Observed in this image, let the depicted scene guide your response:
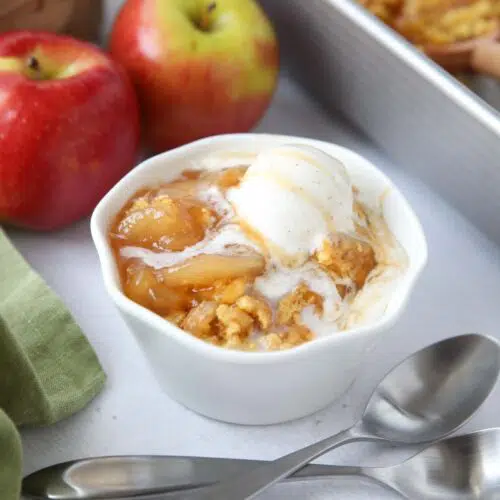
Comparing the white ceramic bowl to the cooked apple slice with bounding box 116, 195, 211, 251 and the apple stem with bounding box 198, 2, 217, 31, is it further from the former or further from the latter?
the apple stem with bounding box 198, 2, 217, 31

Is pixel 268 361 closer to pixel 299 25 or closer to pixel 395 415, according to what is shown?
pixel 395 415

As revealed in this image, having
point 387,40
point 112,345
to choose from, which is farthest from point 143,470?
point 387,40

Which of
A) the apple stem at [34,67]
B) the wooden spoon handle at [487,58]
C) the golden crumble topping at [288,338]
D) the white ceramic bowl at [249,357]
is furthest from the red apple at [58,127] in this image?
the wooden spoon handle at [487,58]

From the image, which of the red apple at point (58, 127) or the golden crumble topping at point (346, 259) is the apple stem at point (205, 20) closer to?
the red apple at point (58, 127)

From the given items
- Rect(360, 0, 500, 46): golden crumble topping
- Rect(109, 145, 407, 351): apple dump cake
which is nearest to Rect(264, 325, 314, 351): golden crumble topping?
Rect(109, 145, 407, 351): apple dump cake

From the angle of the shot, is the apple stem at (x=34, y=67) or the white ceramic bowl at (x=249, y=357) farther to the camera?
the apple stem at (x=34, y=67)
